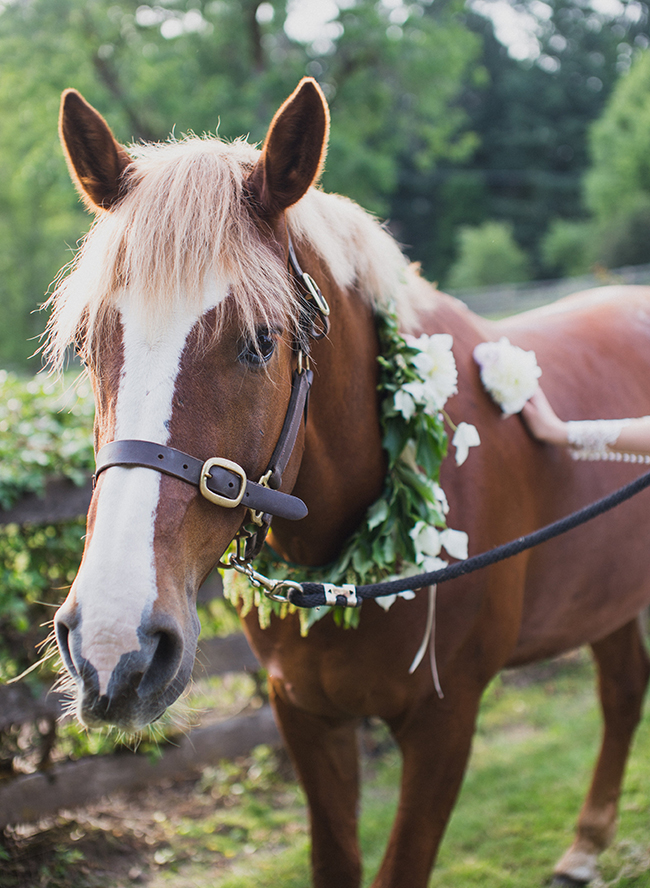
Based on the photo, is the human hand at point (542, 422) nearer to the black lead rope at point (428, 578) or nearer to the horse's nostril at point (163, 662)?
the black lead rope at point (428, 578)

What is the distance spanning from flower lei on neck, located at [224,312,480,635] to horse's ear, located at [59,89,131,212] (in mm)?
832

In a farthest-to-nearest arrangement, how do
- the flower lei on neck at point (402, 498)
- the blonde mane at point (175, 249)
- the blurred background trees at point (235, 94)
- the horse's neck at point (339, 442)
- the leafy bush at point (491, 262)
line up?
the leafy bush at point (491, 262), the blurred background trees at point (235, 94), the flower lei on neck at point (402, 498), the horse's neck at point (339, 442), the blonde mane at point (175, 249)

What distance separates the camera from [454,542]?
206cm

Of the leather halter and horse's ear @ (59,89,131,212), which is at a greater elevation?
horse's ear @ (59,89,131,212)

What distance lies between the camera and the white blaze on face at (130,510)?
1.25m

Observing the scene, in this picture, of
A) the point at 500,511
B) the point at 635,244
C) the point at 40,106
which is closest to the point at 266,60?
the point at 40,106

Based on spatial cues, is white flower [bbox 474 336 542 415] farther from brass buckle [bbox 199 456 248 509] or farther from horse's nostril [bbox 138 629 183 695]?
horse's nostril [bbox 138 629 183 695]

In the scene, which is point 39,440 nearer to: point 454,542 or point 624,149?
point 454,542

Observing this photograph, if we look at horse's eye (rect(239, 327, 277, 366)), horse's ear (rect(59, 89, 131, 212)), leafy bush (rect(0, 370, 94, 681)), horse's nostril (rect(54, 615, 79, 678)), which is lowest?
leafy bush (rect(0, 370, 94, 681))

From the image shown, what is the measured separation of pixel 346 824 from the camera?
238 cm

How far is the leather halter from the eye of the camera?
4.51 feet

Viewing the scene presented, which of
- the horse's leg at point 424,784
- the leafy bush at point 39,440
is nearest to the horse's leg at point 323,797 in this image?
the horse's leg at point 424,784

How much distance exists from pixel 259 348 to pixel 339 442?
53 cm

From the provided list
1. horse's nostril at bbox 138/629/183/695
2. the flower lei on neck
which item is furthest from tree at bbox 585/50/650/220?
horse's nostril at bbox 138/629/183/695
